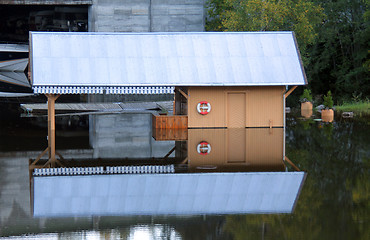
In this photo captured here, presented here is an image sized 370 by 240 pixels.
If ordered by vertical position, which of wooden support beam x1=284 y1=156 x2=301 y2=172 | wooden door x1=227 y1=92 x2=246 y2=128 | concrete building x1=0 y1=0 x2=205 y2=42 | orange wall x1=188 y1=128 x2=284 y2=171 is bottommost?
wooden support beam x1=284 y1=156 x2=301 y2=172

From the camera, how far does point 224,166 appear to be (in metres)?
19.3

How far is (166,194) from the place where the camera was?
1502cm

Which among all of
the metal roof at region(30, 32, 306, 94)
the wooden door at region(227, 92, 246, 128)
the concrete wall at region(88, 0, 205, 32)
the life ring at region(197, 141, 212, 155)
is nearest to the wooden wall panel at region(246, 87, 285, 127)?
the wooden door at region(227, 92, 246, 128)

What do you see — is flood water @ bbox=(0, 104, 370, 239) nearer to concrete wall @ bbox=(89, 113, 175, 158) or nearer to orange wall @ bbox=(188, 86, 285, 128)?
concrete wall @ bbox=(89, 113, 175, 158)

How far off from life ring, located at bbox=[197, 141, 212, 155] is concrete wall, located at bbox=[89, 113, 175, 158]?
114 cm

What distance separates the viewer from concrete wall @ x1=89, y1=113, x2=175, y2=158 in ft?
75.8

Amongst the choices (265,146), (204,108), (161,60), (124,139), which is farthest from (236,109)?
(265,146)

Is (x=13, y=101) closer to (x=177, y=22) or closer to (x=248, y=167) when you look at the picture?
(x=177, y=22)

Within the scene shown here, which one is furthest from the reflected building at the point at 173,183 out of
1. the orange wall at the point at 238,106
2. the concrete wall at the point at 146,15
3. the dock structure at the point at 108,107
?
the concrete wall at the point at 146,15

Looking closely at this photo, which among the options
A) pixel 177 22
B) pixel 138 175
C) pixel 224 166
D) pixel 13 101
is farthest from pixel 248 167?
pixel 13 101

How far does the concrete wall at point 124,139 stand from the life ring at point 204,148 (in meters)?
1.14

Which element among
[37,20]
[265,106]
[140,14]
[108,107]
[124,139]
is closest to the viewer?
[124,139]

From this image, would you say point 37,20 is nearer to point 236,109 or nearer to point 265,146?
point 236,109

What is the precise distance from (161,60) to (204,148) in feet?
27.5
